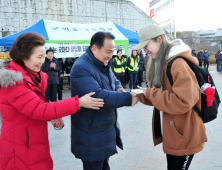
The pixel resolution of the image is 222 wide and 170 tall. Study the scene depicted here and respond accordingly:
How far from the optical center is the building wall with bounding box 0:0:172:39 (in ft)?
37.2

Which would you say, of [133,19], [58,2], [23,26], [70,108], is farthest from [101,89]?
[133,19]

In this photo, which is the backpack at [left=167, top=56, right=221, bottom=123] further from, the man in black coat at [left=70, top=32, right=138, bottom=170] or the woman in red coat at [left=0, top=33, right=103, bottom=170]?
the woman in red coat at [left=0, top=33, right=103, bottom=170]

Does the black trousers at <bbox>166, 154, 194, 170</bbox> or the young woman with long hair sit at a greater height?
the young woman with long hair

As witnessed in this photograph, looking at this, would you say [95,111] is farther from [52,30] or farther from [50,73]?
[52,30]

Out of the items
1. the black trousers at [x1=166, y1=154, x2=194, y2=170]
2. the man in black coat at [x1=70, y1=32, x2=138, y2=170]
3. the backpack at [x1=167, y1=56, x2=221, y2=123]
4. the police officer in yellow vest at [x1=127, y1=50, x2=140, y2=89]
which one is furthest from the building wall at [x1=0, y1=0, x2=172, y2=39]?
the black trousers at [x1=166, y1=154, x2=194, y2=170]

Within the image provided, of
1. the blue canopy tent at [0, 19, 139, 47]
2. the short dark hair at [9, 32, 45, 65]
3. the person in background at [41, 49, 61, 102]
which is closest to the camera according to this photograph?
the short dark hair at [9, 32, 45, 65]

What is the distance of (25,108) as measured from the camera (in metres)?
1.69

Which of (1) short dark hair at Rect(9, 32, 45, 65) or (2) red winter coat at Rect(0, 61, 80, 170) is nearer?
(2) red winter coat at Rect(0, 61, 80, 170)

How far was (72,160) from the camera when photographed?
3480 millimetres

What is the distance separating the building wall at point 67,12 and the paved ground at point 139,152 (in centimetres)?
857

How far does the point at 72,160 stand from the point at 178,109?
2290 mm

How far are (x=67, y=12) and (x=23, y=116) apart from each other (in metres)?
12.3

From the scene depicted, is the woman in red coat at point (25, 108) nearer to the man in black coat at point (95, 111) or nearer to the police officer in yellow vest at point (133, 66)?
the man in black coat at point (95, 111)

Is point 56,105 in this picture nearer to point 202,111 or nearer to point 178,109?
point 178,109
